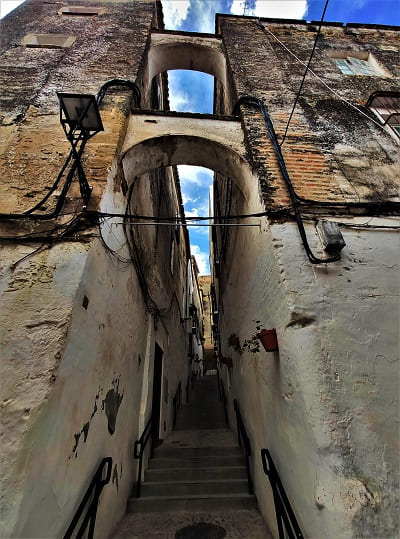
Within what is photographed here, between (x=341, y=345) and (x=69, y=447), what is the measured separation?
2516 millimetres

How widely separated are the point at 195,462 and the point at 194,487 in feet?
2.35

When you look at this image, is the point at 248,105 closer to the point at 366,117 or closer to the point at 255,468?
the point at 366,117

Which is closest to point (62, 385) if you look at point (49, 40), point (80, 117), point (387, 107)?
point (80, 117)

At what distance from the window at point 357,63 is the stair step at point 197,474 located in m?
8.60

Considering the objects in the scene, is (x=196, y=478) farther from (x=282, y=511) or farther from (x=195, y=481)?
(x=282, y=511)

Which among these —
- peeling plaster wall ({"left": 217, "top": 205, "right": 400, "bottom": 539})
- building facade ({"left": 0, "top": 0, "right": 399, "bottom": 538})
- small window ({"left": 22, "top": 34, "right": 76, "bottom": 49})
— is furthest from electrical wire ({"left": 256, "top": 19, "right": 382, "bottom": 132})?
small window ({"left": 22, "top": 34, "right": 76, "bottom": 49})

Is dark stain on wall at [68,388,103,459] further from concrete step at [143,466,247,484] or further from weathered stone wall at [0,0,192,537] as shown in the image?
concrete step at [143,466,247,484]

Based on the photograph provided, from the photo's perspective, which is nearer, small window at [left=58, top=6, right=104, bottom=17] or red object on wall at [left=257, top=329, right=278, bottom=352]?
red object on wall at [left=257, top=329, right=278, bottom=352]

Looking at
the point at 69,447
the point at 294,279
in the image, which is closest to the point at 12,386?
the point at 69,447

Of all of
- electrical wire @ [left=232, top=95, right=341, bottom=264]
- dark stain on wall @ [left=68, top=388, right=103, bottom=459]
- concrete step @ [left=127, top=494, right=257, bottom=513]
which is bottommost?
concrete step @ [left=127, top=494, right=257, bottom=513]

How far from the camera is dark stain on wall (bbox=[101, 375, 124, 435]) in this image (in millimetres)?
3219

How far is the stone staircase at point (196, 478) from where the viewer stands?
3.73 metres

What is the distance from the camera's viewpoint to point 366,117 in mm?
5016

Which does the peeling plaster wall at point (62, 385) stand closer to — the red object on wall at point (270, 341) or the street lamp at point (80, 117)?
the street lamp at point (80, 117)
